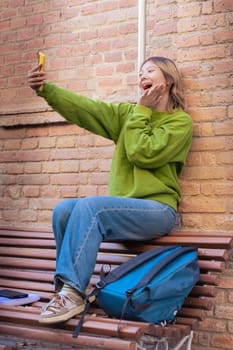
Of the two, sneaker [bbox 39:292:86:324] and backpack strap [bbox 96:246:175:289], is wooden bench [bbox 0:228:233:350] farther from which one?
backpack strap [bbox 96:246:175:289]

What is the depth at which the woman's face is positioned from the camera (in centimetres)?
306

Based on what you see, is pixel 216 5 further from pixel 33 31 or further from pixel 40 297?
pixel 40 297

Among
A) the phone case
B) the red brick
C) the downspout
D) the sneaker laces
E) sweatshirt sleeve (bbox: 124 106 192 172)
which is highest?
the downspout

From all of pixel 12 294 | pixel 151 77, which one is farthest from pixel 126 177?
pixel 12 294

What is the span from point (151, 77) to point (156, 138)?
1.37 ft

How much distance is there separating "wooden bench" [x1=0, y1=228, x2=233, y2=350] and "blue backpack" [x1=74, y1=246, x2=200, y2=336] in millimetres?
70

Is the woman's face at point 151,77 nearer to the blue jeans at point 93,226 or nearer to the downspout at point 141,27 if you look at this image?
the downspout at point 141,27

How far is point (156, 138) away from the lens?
2.84 m

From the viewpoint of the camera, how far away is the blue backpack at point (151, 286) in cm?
230

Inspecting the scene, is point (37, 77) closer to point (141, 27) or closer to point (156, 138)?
point (156, 138)

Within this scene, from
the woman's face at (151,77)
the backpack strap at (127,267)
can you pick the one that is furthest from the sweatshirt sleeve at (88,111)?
the backpack strap at (127,267)

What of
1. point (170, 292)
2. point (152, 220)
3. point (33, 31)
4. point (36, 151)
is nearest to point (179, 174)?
point (152, 220)

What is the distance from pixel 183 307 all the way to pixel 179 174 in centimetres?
78

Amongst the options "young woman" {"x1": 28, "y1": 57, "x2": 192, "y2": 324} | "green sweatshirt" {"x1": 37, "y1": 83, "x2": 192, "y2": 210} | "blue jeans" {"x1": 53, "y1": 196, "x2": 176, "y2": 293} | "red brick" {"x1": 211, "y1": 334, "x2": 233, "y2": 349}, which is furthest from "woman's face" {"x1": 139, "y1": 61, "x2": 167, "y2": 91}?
"red brick" {"x1": 211, "y1": 334, "x2": 233, "y2": 349}
